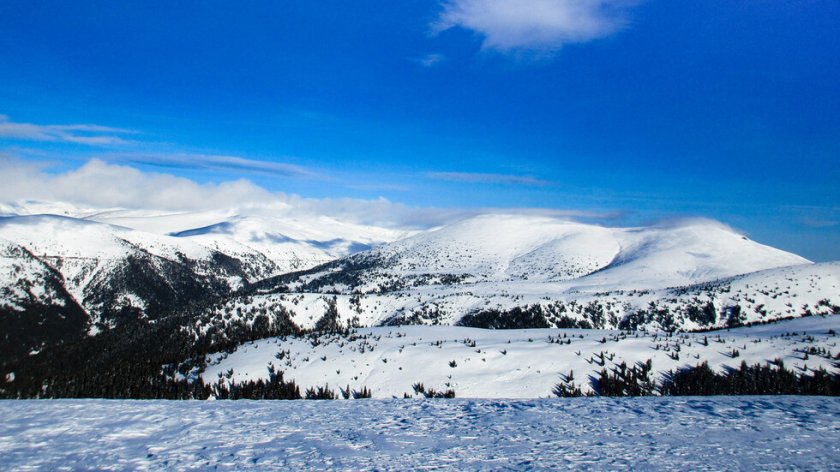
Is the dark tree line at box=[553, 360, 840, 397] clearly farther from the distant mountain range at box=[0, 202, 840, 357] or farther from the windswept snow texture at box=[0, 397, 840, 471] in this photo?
the distant mountain range at box=[0, 202, 840, 357]

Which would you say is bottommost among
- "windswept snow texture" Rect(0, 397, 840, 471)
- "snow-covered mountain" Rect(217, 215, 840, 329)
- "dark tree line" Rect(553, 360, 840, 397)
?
"dark tree line" Rect(553, 360, 840, 397)

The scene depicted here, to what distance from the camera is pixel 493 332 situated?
108 feet

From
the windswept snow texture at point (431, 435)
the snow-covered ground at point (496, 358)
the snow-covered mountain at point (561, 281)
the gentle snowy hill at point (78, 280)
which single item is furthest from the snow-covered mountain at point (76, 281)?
the windswept snow texture at point (431, 435)

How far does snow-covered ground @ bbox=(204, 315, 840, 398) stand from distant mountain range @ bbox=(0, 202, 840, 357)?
24322 mm

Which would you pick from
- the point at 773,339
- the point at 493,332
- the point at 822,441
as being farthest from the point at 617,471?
the point at 493,332

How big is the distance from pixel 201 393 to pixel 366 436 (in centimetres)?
1476

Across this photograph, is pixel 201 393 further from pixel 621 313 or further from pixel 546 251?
pixel 546 251

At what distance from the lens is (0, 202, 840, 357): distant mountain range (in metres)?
54.4

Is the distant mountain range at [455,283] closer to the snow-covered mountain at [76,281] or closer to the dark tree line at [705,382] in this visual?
the snow-covered mountain at [76,281]

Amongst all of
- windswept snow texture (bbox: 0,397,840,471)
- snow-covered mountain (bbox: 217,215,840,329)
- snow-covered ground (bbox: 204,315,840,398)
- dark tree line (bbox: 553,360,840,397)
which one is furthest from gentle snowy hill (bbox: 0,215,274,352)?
windswept snow texture (bbox: 0,397,840,471)

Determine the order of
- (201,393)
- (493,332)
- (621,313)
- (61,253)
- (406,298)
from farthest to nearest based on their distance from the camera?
(61,253) → (406,298) → (621,313) → (493,332) → (201,393)

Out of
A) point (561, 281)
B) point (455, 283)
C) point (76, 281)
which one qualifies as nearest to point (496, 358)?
point (561, 281)

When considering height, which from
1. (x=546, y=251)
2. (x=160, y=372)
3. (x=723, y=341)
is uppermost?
(x=546, y=251)

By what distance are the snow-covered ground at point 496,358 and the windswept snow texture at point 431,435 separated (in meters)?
9.80
